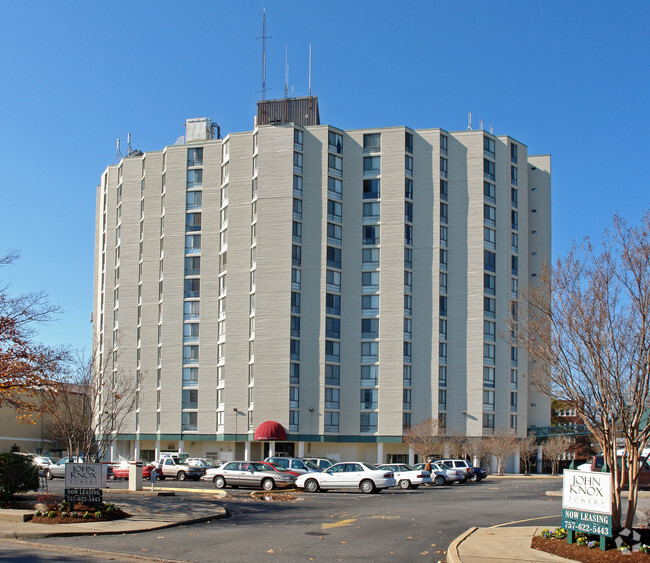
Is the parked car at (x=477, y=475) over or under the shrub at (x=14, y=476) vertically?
under

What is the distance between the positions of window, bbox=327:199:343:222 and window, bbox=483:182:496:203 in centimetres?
1489

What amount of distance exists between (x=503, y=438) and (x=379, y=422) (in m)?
11.7

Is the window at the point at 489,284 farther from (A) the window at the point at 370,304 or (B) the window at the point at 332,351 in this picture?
(B) the window at the point at 332,351

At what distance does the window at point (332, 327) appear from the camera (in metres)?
77.8

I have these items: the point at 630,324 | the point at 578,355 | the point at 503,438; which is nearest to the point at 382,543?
the point at 578,355

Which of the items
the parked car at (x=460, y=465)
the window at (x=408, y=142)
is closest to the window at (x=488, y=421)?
the parked car at (x=460, y=465)

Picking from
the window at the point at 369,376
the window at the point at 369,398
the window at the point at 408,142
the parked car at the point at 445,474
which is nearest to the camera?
the parked car at the point at 445,474

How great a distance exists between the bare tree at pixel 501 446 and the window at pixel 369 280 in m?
18.4

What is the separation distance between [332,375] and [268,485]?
39346 millimetres

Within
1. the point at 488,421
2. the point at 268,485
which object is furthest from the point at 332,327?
the point at 268,485

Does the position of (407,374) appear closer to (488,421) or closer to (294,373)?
(488,421)

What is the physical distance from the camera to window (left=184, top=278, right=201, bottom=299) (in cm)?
8106

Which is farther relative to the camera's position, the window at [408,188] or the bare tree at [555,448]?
the window at [408,188]

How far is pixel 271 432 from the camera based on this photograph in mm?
72062
